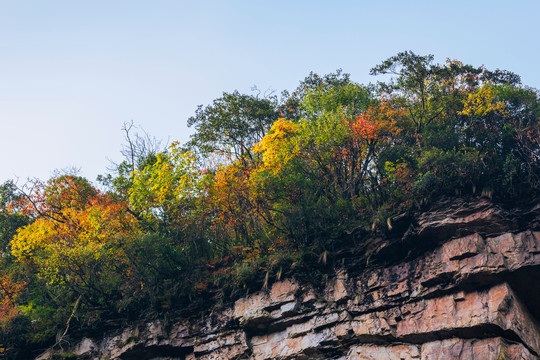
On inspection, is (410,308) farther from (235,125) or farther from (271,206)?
(235,125)

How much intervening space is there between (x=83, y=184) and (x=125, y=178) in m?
4.48

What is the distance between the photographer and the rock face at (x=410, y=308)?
1421 cm

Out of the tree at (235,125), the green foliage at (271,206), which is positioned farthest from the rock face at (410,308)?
the tree at (235,125)

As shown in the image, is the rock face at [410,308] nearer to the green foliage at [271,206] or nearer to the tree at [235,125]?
the green foliage at [271,206]

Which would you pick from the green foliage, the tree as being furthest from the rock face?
the tree

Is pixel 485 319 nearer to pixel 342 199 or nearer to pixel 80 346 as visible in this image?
pixel 342 199

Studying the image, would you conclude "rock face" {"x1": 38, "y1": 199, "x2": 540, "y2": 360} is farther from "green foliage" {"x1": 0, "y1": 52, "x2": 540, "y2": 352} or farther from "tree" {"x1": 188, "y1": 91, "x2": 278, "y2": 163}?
"tree" {"x1": 188, "y1": 91, "x2": 278, "y2": 163}

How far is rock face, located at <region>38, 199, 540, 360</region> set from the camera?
46.6 feet

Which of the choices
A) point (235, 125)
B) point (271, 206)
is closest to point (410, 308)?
point (271, 206)

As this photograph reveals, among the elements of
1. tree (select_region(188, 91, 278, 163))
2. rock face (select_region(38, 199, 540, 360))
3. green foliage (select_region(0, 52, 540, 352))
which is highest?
tree (select_region(188, 91, 278, 163))

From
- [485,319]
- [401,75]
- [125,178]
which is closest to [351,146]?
[401,75]

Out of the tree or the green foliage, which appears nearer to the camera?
the green foliage

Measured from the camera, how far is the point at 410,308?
50.7 feet

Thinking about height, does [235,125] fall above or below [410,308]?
above
